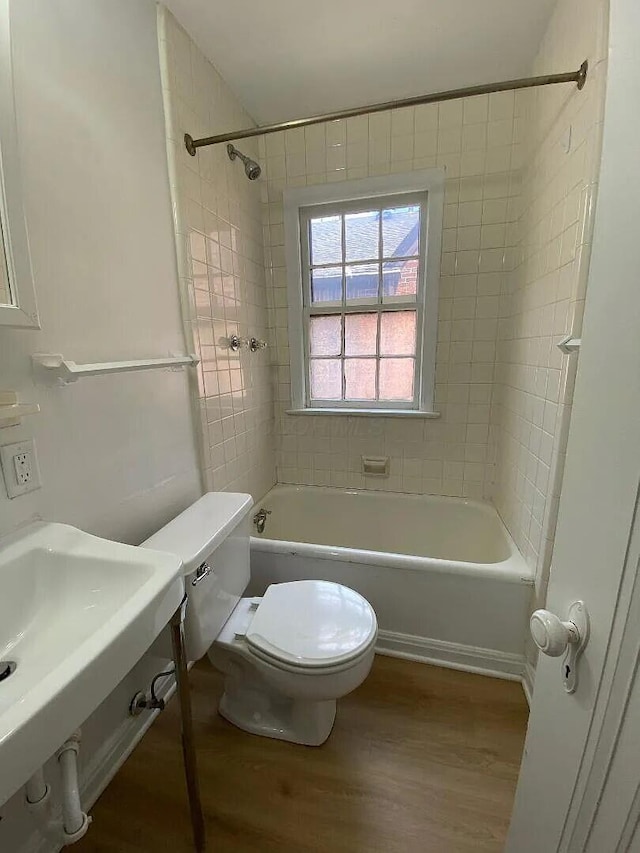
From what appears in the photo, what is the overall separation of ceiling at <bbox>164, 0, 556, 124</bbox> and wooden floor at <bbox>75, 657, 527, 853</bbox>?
90.9 inches

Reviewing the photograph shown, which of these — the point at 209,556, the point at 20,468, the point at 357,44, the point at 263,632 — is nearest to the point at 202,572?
the point at 209,556

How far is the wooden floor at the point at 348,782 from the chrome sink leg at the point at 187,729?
77 mm

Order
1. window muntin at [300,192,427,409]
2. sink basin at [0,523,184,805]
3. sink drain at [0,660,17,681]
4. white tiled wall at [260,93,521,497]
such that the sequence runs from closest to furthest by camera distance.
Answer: sink basin at [0,523,184,805], sink drain at [0,660,17,681], white tiled wall at [260,93,521,497], window muntin at [300,192,427,409]

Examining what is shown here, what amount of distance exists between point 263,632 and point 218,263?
4.78 feet

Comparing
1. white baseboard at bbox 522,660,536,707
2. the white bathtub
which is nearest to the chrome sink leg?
the white bathtub

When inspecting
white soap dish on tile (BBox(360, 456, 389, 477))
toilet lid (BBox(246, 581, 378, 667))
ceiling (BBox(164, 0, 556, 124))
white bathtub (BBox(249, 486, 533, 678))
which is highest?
ceiling (BBox(164, 0, 556, 124))

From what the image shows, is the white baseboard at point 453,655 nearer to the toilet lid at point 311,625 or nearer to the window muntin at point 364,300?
the toilet lid at point 311,625

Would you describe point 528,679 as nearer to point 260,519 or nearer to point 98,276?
point 260,519

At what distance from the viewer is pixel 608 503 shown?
392mm

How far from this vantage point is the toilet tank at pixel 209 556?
107cm

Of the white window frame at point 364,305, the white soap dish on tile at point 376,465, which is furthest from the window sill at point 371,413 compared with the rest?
the white soap dish on tile at point 376,465

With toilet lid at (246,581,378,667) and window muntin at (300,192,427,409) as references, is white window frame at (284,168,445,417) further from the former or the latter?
toilet lid at (246,581,378,667)

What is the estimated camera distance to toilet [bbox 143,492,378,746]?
108cm

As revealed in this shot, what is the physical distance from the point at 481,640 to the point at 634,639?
1.36 meters
